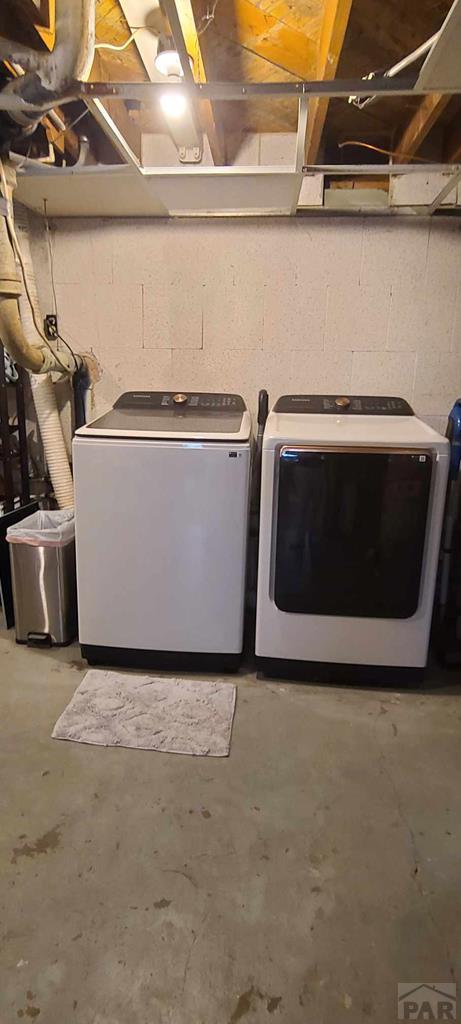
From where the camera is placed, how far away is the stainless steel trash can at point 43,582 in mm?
2465

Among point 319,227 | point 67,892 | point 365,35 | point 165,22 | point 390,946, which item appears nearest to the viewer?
point 390,946

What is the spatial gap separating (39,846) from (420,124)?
113 inches

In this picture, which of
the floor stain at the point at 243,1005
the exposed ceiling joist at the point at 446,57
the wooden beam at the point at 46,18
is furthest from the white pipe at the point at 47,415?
the floor stain at the point at 243,1005

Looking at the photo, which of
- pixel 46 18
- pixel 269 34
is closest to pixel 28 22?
pixel 46 18

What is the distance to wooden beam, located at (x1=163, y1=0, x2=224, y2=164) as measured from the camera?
4.50ft

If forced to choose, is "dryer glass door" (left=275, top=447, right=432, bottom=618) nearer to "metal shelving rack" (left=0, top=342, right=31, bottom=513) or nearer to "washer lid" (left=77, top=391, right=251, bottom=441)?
"washer lid" (left=77, top=391, right=251, bottom=441)

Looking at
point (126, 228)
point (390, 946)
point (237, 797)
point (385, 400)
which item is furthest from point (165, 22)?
point (390, 946)

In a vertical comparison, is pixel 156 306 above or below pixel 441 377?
above

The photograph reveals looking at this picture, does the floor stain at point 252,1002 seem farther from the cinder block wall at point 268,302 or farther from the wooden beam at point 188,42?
the cinder block wall at point 268,302

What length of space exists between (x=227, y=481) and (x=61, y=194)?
5.22ft

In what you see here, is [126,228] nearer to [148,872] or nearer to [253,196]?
[253,196]

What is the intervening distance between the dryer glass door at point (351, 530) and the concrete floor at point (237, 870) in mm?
447

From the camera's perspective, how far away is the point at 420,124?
222 centimetres

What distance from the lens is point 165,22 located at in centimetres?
168
